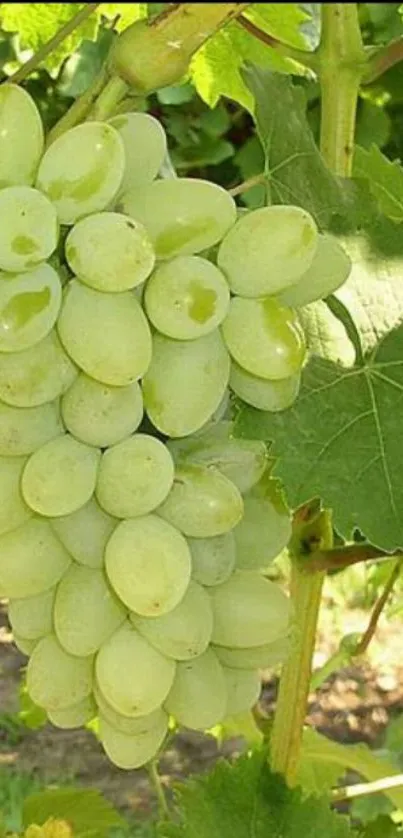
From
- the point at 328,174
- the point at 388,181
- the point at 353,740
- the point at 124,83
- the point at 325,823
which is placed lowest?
the point at 353,740

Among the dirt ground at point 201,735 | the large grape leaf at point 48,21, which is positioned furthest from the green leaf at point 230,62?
the dirt ground at point 201,735

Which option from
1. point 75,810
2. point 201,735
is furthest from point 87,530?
point 201,735

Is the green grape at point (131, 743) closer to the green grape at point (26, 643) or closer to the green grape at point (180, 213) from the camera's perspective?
the green grape at point (26, 643)

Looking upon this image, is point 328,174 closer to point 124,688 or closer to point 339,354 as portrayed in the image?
point 339,354

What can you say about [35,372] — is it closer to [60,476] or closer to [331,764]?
[60,476]

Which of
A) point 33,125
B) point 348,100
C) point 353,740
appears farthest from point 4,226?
point 353,740

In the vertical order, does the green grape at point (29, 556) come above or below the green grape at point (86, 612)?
above
